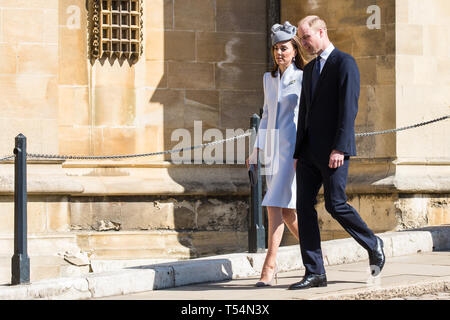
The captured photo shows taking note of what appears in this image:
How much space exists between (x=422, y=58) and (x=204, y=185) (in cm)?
267

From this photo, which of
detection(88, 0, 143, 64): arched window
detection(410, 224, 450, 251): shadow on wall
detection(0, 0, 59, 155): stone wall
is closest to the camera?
detection(410, 224, 450, 251): shadow on wall

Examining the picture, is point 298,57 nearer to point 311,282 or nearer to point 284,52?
point 284,52

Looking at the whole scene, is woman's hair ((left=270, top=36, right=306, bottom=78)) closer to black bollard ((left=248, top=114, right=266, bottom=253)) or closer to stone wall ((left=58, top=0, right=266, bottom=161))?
black bollard ((left=248, top=114, right=266, bottom=253))

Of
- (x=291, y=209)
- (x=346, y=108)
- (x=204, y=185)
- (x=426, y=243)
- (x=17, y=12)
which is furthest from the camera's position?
(x=204, y=185)

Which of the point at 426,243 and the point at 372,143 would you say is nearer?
the point at 426,243

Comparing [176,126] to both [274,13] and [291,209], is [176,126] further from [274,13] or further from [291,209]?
[291,209]

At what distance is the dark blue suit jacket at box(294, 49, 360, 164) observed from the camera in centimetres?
583

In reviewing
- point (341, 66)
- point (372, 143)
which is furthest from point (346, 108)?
point (372, 143)

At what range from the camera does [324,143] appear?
234 inches

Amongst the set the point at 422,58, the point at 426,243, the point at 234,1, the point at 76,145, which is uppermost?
the point at 234,1

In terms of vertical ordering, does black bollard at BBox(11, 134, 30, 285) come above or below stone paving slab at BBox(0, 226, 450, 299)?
above

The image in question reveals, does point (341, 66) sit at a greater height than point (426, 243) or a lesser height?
greater

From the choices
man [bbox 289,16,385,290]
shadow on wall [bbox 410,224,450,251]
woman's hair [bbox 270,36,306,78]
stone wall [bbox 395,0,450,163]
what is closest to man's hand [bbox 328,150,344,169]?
man [bbox 289,16,385,290]

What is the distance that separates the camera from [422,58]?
10055 mm
